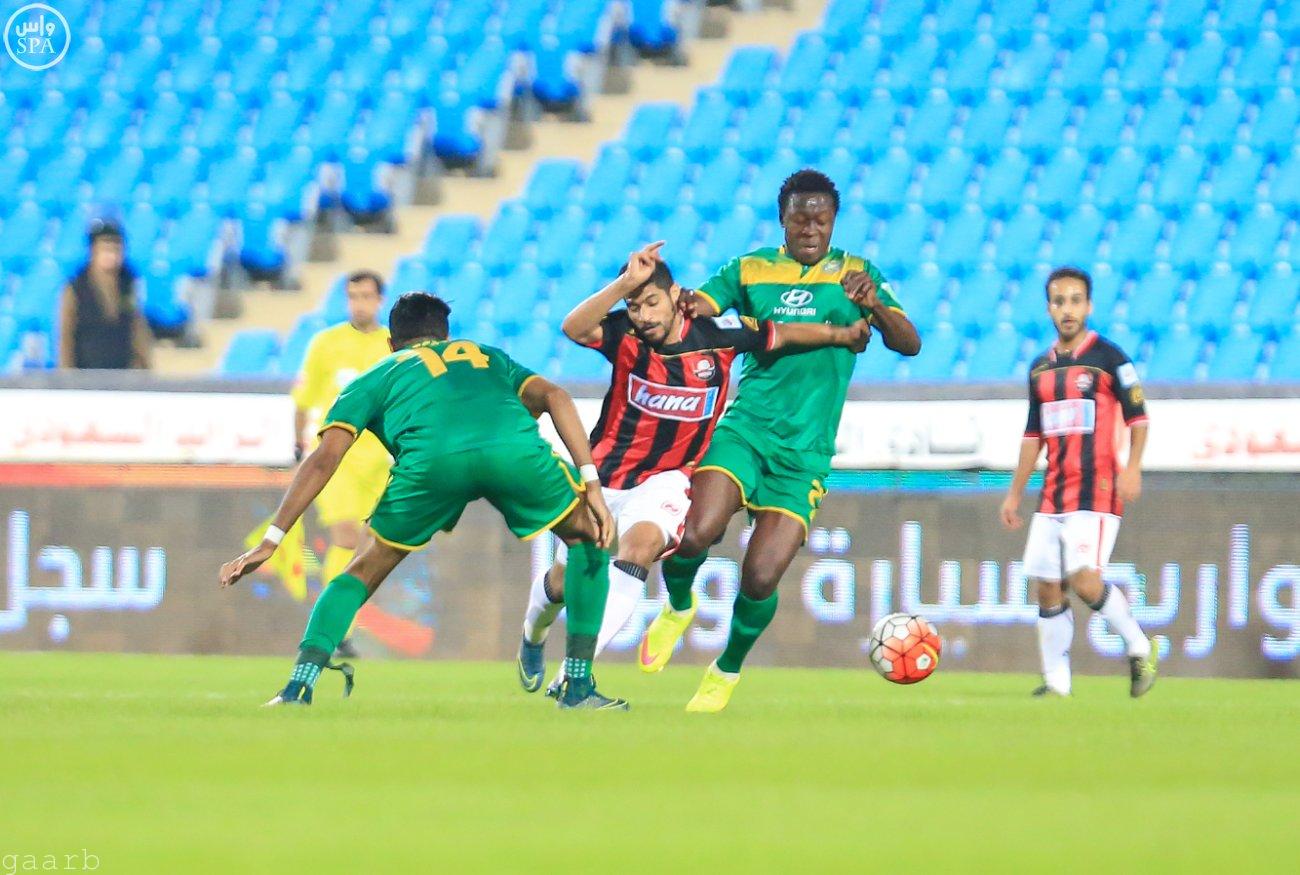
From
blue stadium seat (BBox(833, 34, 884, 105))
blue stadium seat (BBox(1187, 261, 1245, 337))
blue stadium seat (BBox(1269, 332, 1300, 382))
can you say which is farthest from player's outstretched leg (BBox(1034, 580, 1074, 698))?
blue stadium seat (BBox(833, 34, 884, 105))

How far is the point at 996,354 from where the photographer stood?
1405 cm

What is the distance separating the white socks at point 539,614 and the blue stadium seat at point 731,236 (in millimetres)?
6720

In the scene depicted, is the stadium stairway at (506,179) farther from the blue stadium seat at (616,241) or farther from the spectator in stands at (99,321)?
the spectator in stands at (99,321)

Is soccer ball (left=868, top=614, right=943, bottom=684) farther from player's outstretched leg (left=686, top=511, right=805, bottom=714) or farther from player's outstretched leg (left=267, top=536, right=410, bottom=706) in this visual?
player's outstretched leg (left=267, top=536, right=410, bottom=706)

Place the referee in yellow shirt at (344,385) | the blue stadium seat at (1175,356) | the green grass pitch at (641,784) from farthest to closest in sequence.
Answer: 1. the blue stadium seat at (1175,356)
2. the referee in yellow shirt at (344,385)
3. the green grass pitch at (641,784)

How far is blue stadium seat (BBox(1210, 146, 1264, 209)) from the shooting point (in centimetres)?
1490

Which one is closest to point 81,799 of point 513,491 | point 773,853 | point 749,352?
point 773,853

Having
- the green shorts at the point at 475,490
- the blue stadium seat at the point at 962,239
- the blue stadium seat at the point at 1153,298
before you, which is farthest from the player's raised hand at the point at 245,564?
the blue stadium seat at the point at 962,239

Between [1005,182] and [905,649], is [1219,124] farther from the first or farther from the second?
[905,649]

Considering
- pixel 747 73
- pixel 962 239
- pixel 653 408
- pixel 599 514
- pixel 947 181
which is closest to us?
pixel 599 514

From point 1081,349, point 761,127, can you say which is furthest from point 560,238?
point 1081,349

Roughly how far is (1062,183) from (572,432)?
8908 millimetres

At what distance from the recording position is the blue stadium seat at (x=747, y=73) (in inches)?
659

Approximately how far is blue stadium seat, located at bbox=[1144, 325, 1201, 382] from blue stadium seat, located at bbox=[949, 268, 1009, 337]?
3.61 feet
